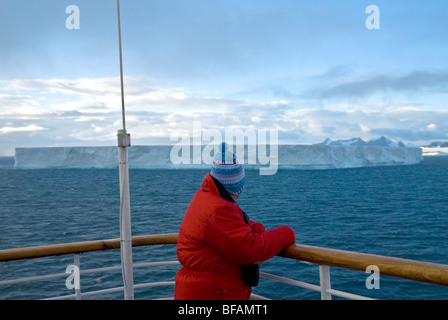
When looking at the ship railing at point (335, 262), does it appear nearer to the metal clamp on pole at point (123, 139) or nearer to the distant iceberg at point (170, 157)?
the metal clamp on pole at point (123, 139)

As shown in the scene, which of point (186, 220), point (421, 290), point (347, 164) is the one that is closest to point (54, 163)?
point (347, 164)

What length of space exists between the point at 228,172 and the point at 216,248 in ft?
0.86

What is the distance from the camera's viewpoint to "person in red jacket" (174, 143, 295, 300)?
130cm

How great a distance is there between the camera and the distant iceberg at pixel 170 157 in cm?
4372

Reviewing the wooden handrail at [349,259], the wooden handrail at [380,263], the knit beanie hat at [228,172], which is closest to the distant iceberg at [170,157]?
the wooden handrail at [349,259]

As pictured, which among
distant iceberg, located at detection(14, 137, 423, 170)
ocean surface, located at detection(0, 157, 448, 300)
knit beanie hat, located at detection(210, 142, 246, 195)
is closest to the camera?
knit beanie hat, located at detection(210, 142, 246, 195)

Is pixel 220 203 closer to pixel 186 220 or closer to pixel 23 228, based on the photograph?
pixel 186 220

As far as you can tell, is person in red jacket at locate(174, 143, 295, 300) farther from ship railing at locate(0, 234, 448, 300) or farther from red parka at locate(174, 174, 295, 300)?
ship railing at locate(0, 234, 448, 300)

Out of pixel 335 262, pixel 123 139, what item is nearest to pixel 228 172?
pixel 335 262

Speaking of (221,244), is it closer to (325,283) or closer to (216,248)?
(216,248)

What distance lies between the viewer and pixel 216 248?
1322mm

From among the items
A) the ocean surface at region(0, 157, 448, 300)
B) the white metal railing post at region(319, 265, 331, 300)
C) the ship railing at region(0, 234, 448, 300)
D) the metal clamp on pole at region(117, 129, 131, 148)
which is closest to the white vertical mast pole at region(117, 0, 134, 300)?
the metal clamp on pole at region(117, 129, 131, 148)
